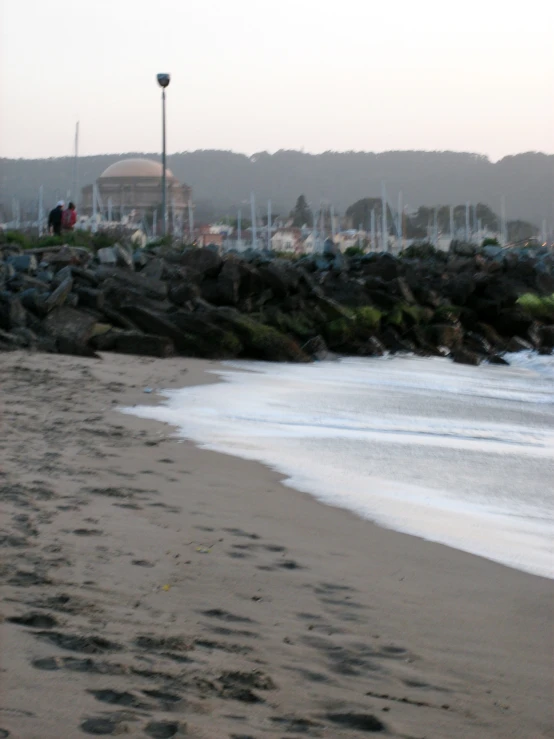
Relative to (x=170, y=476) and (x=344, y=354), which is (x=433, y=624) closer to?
(x=170, y=476)

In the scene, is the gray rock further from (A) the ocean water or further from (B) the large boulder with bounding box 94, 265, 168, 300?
(A) the ocean water

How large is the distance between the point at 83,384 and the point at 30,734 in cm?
681

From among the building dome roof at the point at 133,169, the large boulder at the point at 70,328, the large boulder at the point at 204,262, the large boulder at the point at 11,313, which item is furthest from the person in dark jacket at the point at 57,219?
the building dome roof at the point at 133,169

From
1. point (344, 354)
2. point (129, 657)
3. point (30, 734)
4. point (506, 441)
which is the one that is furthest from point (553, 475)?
point (344, 354)

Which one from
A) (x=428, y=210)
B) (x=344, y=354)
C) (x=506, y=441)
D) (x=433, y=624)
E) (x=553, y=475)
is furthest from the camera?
(x=428, y=210)

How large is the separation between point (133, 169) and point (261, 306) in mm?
114961

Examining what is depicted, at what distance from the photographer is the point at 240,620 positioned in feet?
11.0

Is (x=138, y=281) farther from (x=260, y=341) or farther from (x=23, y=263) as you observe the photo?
(x=260, y=341)

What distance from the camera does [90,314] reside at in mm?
12688

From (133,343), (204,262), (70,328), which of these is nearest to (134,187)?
(204,262)

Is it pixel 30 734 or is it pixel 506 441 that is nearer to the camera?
pixel 30 734

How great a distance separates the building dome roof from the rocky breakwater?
106 m

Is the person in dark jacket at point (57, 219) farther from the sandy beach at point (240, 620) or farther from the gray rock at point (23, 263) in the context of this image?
the sandy beach at point (240, 620)

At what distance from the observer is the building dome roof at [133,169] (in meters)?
126
